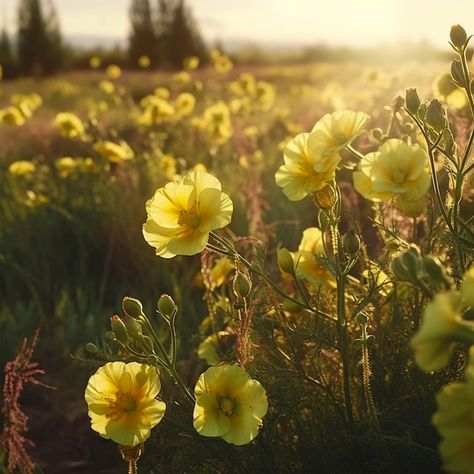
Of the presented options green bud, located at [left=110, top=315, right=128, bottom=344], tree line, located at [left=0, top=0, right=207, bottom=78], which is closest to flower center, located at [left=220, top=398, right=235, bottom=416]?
green bud, located at [left=110, top=315, right=128, bottom=344]

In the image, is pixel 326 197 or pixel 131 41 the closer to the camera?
pixel 326 197

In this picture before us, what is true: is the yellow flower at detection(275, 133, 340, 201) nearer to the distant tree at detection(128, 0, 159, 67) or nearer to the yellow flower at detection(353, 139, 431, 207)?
the yellow flower at detection(353, 139, 431, 207)

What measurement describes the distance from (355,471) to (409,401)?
171 mm

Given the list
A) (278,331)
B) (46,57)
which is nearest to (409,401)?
(278,331)

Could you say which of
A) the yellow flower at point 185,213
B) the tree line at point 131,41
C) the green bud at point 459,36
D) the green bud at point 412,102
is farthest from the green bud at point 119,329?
the tree line at point 131,41

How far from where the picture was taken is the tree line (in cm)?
3225

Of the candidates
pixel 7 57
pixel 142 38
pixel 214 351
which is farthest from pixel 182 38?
pixel 214 351

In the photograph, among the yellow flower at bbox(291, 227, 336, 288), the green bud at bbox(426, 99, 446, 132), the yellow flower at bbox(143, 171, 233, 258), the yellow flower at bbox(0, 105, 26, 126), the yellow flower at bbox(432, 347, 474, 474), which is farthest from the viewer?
the yellow flower at bbox(0, 105, 26, 126)

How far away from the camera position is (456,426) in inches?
32.0

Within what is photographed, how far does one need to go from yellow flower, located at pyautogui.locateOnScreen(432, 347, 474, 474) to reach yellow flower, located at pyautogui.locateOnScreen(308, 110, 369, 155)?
0.68 metres

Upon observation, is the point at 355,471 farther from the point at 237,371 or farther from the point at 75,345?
the point at 75,345

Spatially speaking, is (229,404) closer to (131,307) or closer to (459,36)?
(131,307)

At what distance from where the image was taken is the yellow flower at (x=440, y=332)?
833mm

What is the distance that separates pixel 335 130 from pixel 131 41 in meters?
35.7
